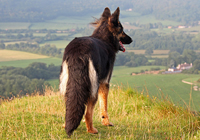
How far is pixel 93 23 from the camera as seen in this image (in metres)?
6.18

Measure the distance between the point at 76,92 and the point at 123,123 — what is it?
2.73 meters

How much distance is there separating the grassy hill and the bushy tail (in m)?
0.80

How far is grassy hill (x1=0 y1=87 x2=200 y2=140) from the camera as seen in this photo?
188 inches

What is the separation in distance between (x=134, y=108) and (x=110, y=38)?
3350 mm

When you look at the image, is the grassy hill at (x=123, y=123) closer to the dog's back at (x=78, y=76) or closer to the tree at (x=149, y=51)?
the dog's back at (x=78, y=76)

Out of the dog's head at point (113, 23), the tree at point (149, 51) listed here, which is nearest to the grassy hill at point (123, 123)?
the dog's head at point (113, 23)

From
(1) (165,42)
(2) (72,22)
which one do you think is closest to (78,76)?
(1) (165,42)

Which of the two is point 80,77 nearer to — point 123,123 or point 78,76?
point 78,76

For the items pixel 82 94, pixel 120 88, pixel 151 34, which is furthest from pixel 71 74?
pixel 151 34

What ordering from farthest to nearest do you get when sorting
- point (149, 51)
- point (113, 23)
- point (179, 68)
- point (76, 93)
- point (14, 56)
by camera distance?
point (149, 51), point (14, 56), point (179, 68), point (113, 23), point (76, 93)

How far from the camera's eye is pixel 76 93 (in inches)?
152

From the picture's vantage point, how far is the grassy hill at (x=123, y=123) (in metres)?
4.77

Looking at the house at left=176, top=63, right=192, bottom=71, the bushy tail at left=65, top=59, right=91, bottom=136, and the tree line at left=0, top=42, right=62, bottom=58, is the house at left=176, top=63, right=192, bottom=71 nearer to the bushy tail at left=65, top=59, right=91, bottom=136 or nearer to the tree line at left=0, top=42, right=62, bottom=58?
the tree line at left=0, top=42, right=62, bottom=58

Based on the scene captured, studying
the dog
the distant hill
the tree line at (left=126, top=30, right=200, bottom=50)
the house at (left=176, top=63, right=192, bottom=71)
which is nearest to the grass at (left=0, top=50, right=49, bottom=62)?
the tree line at (left=126, top=30, right=200, bottom=50)
